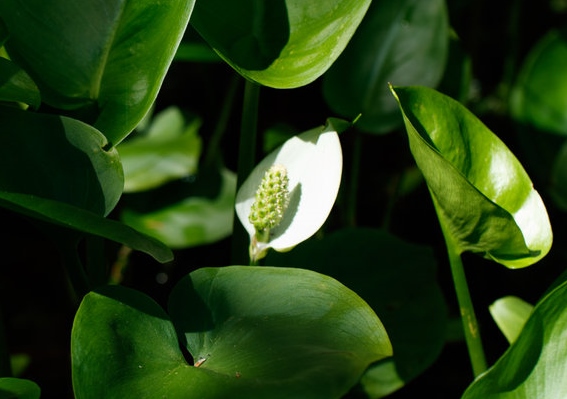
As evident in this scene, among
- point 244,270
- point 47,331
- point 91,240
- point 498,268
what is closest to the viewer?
point 244,270

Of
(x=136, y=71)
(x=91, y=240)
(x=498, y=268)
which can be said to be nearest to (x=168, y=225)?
(x=91, y=240)

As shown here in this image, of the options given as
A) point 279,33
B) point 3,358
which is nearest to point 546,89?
point 279,33

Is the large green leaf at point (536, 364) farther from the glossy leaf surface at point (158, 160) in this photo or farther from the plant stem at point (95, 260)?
the glossy leaf surface at point (158, 160)

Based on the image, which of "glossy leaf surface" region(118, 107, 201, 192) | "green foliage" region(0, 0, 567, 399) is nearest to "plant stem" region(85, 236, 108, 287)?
"green foliage" region(0, 0, 567, 399)

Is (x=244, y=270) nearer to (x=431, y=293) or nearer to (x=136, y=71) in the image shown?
(x=136, y=71)

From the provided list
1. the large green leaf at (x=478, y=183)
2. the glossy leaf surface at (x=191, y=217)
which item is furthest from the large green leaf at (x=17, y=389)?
the glossy leaf surface at (x=191, y=217)

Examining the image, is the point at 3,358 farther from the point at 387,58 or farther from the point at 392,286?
the point at 387,58
